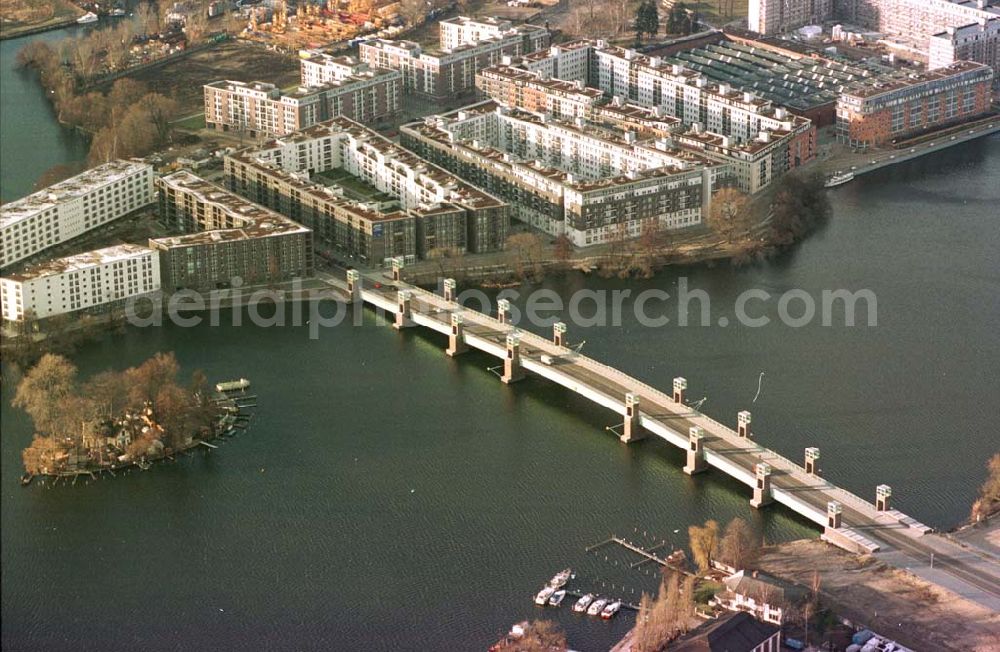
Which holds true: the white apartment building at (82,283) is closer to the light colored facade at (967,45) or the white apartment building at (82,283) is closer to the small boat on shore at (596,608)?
the small boat on shore at (596,608)

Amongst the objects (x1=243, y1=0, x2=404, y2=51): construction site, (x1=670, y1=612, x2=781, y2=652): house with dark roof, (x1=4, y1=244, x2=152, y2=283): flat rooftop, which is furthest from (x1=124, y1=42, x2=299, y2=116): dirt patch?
(x1=670, y1=612, x2=781, y2=652): house with dark roof

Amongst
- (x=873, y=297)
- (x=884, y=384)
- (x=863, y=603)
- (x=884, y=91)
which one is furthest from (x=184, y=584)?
(x=884, y=91)

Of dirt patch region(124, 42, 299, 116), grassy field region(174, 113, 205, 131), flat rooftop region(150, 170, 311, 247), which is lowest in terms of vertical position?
grassy field region(174, 113, 205, 131)

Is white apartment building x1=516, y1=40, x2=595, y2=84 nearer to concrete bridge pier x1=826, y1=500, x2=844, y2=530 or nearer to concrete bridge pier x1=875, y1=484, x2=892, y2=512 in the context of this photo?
concrete bridge pier x1=875, y1=484, x2=892, y2=512

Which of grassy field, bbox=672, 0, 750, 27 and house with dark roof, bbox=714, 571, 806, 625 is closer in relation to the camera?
house with dark roof, bbox=714, 571, 806, 625

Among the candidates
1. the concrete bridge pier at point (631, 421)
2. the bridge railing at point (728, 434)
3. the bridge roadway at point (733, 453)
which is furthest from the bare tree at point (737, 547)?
the concrete bridge pier at point (631, 421)

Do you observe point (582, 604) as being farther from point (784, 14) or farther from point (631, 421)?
point (784, 14)
